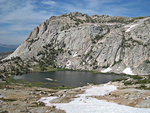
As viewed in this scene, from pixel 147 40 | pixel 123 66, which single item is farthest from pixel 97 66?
pixel 147 40

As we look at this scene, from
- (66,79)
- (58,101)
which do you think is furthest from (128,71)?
(58,101)

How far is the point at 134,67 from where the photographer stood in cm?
17475

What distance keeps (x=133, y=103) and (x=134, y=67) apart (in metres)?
146

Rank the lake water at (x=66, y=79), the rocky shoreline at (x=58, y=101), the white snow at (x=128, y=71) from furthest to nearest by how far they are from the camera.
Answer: the white snow at (x=128, y=71) → the lake water at (x=66, y=79) → the rocky shoreline at (x=58, y=101)

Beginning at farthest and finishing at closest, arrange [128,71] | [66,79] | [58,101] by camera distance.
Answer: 1. [128,71]
2. [66,79]
3. [58,101]

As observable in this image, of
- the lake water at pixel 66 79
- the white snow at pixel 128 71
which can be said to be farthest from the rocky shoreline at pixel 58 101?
the white snow at pixel 128 71

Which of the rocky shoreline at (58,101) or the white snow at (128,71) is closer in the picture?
the rocky shoreline at (58,101)

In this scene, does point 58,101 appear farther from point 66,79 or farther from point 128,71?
point 128,71

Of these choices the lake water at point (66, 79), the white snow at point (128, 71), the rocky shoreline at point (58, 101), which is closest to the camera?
the rocky shoreline at point (58, 101)

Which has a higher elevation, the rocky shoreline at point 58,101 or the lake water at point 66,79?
the rocky shoreline at point 58,101

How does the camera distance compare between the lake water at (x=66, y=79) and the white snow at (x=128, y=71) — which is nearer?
the lake water at (x=66, y=79)

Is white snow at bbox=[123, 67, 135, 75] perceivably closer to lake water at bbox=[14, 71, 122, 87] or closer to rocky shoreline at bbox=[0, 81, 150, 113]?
lake water at bbox=[14, 71, 122, 87]

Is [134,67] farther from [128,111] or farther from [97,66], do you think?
[128,111]

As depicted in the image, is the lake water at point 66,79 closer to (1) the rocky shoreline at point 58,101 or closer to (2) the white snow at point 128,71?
(2) the white snow at point 128,71
